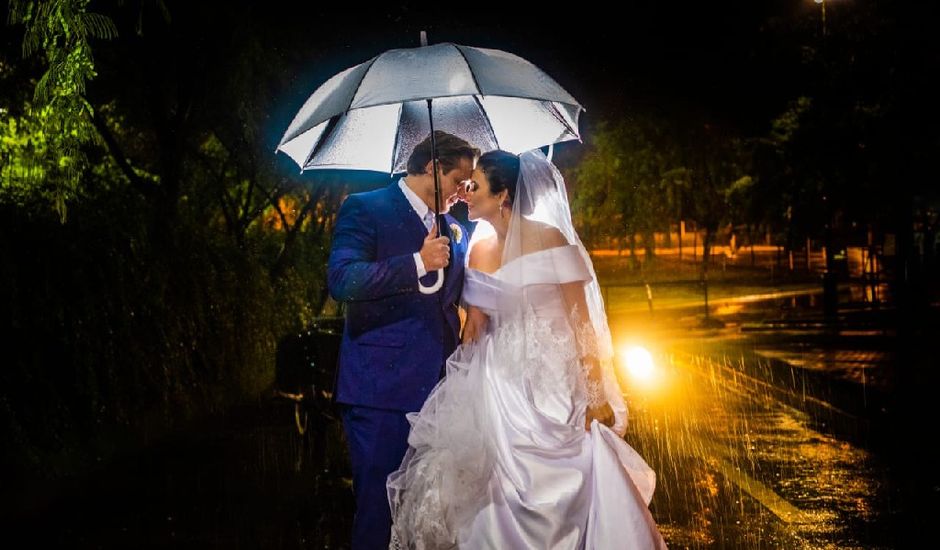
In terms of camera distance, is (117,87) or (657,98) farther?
(657,98)

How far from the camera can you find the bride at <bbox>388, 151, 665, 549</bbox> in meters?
4.74

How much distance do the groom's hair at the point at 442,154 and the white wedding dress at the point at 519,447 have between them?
0.58m

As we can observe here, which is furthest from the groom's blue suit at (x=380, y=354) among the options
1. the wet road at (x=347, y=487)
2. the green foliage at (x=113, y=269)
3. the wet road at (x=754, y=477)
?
the wet road at (x=754, y=477)

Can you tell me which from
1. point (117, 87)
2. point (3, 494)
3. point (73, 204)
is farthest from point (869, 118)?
point (3, 494)

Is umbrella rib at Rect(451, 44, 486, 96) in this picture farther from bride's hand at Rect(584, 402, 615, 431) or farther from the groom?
bride's hand at Rect(584, 402, 615, 431)

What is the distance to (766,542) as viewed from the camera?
6.21 m

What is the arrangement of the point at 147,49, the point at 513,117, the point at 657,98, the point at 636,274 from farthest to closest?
the point at 636,274
the point at 657,98
the point at 147,49
the point at 513,117

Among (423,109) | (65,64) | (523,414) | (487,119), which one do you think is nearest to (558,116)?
(487,119)

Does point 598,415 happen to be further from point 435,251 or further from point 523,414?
point 435,251

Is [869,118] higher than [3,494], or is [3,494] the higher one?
[869,118]

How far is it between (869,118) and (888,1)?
7038 mm

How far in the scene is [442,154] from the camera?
4.92 meters

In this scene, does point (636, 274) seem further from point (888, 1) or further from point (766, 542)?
point (766, 542)

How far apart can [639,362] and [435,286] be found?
12.8 metres
